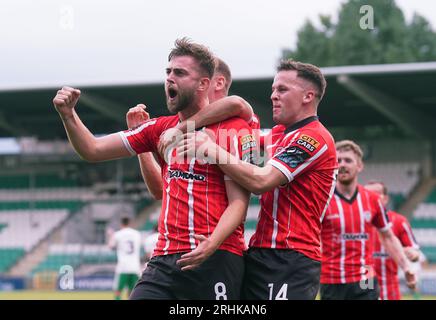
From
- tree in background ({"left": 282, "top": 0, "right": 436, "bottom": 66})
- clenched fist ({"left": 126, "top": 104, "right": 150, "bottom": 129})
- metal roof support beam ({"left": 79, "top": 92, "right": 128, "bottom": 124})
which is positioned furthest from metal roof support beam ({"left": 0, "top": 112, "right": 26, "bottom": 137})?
clenched fist ({"left": 126, "top": 104, "right": 150, "bottom": 129})

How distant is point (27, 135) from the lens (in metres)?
31.8

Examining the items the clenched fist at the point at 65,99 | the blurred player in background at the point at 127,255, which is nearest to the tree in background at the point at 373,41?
the blurred player in background at the point at 127,255

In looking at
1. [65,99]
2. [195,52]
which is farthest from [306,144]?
[65,99]

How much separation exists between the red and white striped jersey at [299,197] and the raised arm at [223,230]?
32cm

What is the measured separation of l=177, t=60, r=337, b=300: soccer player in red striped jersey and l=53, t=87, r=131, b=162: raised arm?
1.95ft

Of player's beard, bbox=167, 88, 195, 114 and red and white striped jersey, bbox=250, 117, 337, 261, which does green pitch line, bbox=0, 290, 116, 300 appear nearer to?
red and white striped jersey, bbox=250, 117, 337, 261

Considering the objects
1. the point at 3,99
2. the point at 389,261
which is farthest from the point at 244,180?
the point at 3,99

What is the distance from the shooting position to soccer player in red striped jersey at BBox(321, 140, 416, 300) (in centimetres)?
802

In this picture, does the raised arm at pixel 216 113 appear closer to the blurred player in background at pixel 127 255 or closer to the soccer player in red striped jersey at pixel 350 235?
the soccer player in red striped jersey at pixel 350 235

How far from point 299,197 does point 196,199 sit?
2.12 feet

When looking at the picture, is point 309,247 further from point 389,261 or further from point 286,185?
point 389,261

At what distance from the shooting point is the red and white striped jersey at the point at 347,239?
8.06 meters

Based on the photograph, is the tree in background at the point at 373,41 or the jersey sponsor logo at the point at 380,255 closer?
the jersey sponsor logo at the point at 380,255

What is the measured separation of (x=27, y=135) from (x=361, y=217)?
82.5 feet
